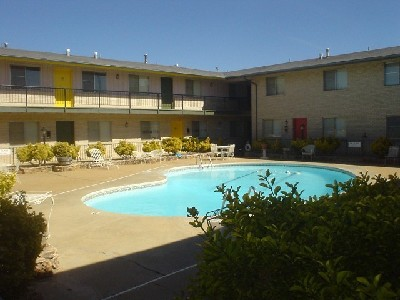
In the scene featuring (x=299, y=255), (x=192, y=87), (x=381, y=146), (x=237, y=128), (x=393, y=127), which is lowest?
(x=299, y=255)

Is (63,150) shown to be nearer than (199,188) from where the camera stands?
No

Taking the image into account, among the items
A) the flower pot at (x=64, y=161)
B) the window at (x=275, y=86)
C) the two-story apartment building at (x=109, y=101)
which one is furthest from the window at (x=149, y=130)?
the window at (x=275, y=86)

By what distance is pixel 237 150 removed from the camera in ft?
112

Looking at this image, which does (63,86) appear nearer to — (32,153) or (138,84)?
(138,84)

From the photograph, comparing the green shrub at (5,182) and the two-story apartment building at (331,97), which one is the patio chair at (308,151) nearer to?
the two-story apartment building at (331,97)

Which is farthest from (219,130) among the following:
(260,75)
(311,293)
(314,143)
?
(311,293)

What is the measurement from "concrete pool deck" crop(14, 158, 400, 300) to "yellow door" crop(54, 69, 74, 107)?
14.0 m

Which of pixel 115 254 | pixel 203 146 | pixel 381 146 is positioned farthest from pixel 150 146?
pixel 115 254

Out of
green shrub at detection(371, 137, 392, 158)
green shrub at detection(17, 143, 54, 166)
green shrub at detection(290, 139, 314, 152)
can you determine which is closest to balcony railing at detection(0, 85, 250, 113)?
green shrub at detection(17, 143, 54, 166)

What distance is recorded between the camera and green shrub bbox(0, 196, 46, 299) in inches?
194

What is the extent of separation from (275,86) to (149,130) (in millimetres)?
10783

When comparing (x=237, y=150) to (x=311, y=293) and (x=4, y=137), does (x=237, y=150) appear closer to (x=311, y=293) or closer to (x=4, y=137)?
(x=4, y=137)

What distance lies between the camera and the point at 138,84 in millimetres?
30000

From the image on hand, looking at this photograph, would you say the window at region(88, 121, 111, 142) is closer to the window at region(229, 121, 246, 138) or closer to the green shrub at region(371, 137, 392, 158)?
the window at region(229, 121, 246, 138)
